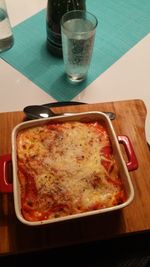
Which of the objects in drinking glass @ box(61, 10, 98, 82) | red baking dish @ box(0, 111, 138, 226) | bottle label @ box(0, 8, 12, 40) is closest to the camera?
red baking dish @ box(0, 111, 138, 226)

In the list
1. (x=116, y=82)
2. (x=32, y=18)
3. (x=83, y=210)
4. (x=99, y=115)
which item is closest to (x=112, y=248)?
(x=83, y=210)

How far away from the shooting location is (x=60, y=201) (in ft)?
1.74

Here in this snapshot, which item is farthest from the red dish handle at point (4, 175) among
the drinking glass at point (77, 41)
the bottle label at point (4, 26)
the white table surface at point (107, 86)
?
the bottle label at point (4, 26)

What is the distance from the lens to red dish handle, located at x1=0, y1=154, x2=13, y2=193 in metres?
0.56

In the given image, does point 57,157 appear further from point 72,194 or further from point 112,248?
point 112,248

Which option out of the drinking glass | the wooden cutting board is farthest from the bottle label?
the wooden cutting board

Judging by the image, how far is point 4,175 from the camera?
58 centimetres

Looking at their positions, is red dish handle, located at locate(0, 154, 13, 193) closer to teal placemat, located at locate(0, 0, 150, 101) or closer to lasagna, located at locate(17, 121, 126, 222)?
lasagna, located at locate(17, 121, 126, 222)

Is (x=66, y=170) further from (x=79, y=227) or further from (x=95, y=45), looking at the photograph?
(x=95, y=45)

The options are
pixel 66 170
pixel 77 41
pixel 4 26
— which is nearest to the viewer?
pixel 66 170

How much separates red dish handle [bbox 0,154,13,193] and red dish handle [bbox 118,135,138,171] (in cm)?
21

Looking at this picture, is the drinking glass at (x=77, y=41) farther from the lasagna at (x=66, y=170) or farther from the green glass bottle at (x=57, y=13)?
the lasagna at (x=66, y=170)

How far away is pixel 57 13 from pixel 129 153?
416 millimetres

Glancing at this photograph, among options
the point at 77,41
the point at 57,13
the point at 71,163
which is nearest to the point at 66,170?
the point at 71,163
